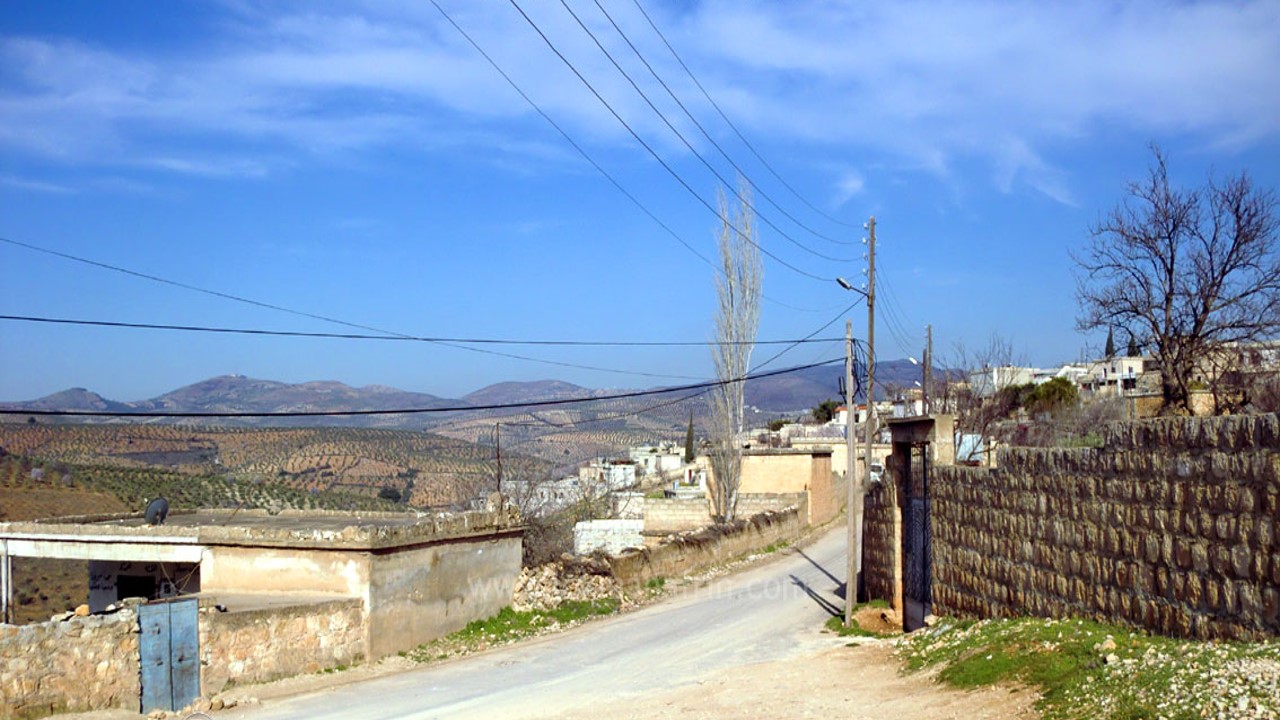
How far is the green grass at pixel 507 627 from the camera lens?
20344 millimetres

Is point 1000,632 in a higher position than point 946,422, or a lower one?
lower

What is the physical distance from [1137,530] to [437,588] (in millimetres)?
13662

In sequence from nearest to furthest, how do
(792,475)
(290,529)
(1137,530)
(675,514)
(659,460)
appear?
(1137,530) < (290,529) < (675,514) < (792,475) < (659,460)

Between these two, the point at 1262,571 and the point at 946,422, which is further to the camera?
the point at 946,422

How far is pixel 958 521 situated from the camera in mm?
16250

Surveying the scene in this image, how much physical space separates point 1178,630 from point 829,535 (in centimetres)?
3344

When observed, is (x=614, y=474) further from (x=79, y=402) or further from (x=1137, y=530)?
(x=79, y=402)

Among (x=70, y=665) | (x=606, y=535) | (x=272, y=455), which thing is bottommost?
(x=606, y=535)

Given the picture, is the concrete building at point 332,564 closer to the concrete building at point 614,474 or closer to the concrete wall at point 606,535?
the concrete wall at point 606,535

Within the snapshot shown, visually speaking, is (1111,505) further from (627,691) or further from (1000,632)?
(627,691)

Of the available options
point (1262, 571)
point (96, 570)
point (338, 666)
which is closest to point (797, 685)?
point (1262, 571)

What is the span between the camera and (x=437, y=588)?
68.5ft

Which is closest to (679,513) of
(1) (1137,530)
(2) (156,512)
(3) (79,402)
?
(2) (156,512)

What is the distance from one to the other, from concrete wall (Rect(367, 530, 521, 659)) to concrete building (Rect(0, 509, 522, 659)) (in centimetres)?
2
